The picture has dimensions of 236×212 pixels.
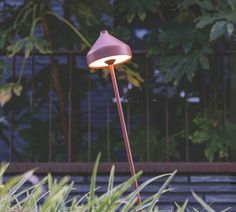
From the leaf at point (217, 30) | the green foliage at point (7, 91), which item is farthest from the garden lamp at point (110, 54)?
the green foliage at point (7, 91)

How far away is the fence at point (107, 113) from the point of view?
14.1 ft

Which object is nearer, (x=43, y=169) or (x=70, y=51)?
(x=43, y=169)

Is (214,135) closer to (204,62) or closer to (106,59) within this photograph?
(204,62)

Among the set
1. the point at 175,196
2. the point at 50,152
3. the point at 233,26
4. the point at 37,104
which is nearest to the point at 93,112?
the point at 37,104

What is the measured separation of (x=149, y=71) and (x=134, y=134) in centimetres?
55

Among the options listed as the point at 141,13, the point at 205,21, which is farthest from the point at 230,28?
the point at 141,13

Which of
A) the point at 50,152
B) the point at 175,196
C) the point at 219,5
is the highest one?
the point at 219,5

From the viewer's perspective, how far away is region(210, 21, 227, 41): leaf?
3518mm

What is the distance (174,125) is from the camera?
15.0ft

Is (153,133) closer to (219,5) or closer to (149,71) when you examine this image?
(149,71)

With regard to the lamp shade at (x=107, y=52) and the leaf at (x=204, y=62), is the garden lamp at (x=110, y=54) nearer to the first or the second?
the lamp shade at (x=107, y=52)

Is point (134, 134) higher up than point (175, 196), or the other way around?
point (134, 134)

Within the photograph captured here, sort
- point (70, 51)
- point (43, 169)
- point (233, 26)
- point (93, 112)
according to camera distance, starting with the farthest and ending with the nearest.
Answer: point (93, 112)
point (70, 51)
point (43, 169)
point (233, 26)

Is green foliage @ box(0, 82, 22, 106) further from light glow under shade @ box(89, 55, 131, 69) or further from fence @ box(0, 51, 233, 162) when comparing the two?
light glow under shade @ box(89, 55, 131, 69)
